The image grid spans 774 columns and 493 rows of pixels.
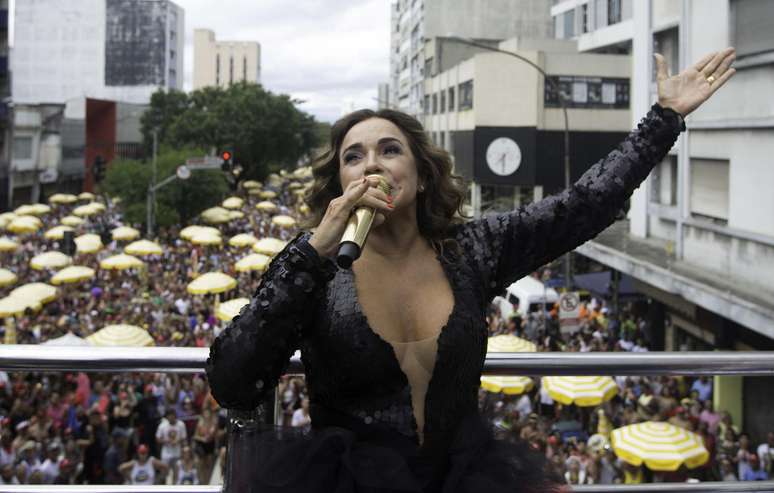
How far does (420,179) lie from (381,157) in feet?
0.53

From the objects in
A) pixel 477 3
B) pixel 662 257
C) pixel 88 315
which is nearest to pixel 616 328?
pixel 662 257

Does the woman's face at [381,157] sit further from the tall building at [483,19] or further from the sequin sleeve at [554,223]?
the tall building at [483,19]

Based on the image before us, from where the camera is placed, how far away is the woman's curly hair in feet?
7.02

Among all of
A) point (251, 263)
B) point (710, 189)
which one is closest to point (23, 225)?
point (251, 263)

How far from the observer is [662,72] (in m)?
2.44

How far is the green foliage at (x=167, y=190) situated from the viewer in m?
38.0

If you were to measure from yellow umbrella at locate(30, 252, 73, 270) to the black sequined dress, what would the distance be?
23120 mm

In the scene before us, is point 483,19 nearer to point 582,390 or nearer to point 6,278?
point 6,278

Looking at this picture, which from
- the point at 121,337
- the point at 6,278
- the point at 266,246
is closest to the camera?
the point at 121,337

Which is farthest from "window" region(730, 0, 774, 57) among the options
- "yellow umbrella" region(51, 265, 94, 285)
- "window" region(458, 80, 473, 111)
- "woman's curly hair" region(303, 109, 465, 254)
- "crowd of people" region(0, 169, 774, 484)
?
"window" region(458, 80, 473, 111)

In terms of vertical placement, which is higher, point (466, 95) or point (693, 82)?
point (466, 95)

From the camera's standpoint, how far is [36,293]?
18.3 m

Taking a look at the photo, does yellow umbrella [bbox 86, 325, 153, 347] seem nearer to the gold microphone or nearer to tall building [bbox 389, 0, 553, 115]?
the gold microphone

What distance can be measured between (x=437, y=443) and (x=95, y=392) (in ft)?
30.0
